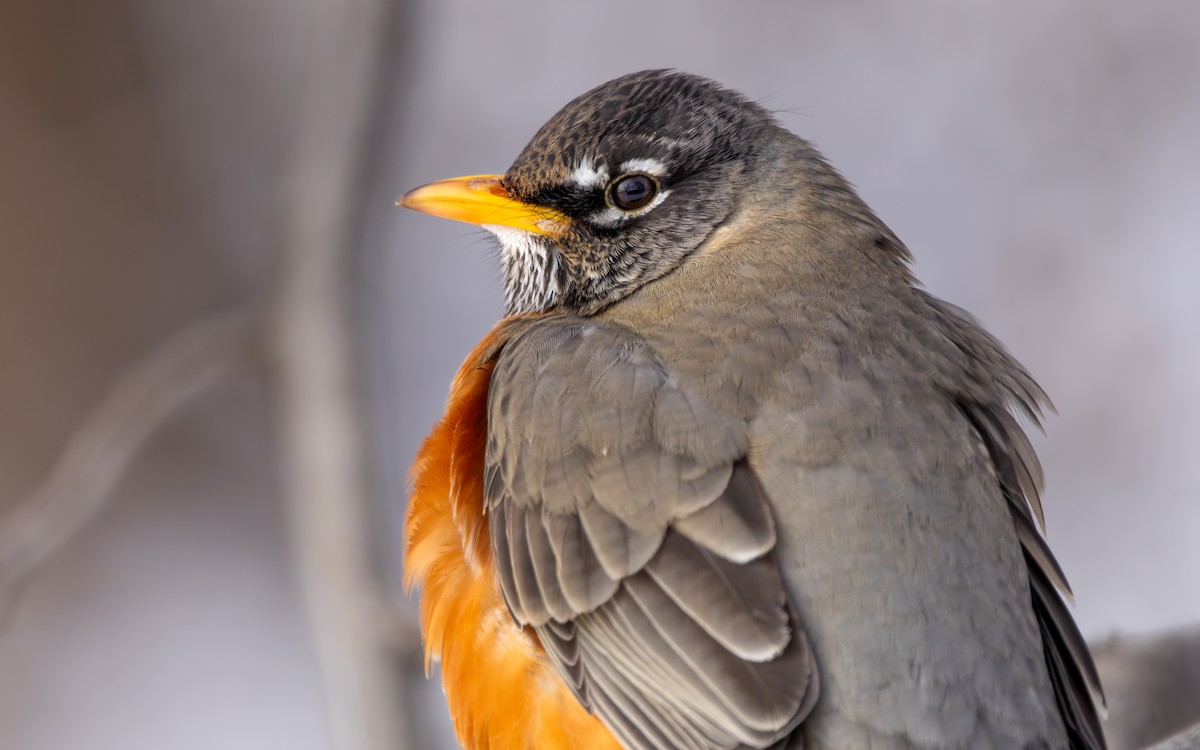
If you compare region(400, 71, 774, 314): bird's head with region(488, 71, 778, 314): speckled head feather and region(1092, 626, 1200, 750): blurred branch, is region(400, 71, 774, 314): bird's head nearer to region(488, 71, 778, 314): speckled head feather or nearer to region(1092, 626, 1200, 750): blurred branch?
region(488, 71, 778, 314): speckled head feather

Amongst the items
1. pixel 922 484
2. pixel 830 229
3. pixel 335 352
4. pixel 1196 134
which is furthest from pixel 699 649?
pixel 1196 134

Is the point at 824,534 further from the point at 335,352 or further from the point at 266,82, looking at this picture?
the point at 266,82

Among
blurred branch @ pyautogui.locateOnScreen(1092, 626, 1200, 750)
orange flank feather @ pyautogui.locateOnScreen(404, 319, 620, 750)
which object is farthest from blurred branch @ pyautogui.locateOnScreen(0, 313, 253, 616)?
blurred branch @ pyautogui.locateOnScreen(1092, 626, 1200, 750)

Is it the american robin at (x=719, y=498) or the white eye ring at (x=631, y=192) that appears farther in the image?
the white eye ring at (x=631, y=192)

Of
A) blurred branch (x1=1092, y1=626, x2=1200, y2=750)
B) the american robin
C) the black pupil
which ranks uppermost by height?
the black pupil

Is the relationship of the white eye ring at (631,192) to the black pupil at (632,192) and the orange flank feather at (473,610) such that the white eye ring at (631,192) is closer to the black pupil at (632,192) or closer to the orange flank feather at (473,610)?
the black pupil at (632,192)

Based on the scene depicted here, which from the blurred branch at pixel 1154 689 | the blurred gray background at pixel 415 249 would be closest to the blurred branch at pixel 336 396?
the blurred gray background at pixel 415 249
